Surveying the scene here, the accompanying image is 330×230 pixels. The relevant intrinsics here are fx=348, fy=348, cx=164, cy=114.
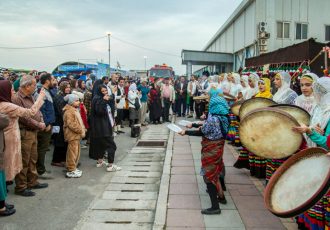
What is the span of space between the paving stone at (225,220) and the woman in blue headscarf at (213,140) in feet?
0.31

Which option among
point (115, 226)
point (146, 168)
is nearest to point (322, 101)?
point (115, 226)

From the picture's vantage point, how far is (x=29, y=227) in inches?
182

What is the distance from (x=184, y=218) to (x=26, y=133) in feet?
9.82

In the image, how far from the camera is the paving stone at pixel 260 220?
4.52m

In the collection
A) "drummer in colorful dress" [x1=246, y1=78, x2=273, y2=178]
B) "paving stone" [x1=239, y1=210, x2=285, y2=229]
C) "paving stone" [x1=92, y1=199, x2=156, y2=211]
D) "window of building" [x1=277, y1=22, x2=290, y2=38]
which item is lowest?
"paving stone" [x1=92, y1=199, x2=156, y2=211]

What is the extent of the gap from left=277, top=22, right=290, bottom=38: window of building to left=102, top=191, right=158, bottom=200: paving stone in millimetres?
16351

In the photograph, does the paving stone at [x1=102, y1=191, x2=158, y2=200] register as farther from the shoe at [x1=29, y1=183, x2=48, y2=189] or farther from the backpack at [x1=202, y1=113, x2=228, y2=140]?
the backpack at [x1=202, y1=113, x2=228, y2=140]

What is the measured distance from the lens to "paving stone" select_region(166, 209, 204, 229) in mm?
4602

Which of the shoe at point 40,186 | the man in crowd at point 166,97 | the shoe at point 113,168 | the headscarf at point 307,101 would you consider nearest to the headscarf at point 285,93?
the headscarf at point 307,101

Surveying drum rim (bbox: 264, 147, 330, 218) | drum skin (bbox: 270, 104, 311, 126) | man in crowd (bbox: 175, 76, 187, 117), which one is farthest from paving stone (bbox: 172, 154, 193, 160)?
man in crowd (bbox: 175, 76, 187, 117)

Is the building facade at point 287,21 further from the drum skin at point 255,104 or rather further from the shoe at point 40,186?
the shoe at point 40,186

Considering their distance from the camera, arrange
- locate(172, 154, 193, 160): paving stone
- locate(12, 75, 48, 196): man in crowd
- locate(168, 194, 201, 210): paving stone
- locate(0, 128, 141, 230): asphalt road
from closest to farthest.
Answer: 1. locate(0, 128, 141, 230): asphalt road
2. locate(168, 194, 201, 210): paving stone
3. locate(12, 75, 48, 196): man in crowd
4. locate(172, 154, 193, 160): paving stone

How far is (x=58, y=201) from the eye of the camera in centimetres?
562

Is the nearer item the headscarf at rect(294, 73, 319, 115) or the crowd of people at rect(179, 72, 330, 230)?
the crowd of people at rect(179, 72, 330, 230)
